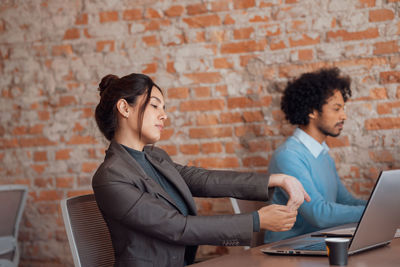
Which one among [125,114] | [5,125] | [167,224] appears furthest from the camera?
[5,125]

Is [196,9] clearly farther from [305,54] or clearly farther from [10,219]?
[10,219]

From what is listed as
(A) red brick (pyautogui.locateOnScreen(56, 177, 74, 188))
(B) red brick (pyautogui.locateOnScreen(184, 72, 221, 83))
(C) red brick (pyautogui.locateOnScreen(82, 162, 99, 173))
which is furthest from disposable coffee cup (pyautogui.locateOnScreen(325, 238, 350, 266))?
(A) red brick (pyautogui.locateOnScreen(56, 177, 74, 188))

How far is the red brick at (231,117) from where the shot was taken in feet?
10.9

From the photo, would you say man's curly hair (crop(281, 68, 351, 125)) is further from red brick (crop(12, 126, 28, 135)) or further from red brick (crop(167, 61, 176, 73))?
red brick (crop(12, 126, 28, 135))

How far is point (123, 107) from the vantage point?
2158mm

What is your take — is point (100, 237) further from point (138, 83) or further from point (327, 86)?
point (327, 86)

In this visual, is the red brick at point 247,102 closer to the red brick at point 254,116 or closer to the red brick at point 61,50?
the red brick at point 254,116

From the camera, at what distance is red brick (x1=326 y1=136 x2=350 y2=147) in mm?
3197

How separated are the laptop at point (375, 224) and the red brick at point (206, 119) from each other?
5.02 ft

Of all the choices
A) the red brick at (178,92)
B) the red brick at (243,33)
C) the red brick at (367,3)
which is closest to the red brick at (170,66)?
the red brick at (178,92)

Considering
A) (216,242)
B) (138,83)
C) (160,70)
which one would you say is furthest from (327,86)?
(216,242)

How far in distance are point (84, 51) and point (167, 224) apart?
6.76 feet

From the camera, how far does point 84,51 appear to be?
11.7 feet

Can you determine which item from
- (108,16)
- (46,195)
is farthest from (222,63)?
(46,195)
